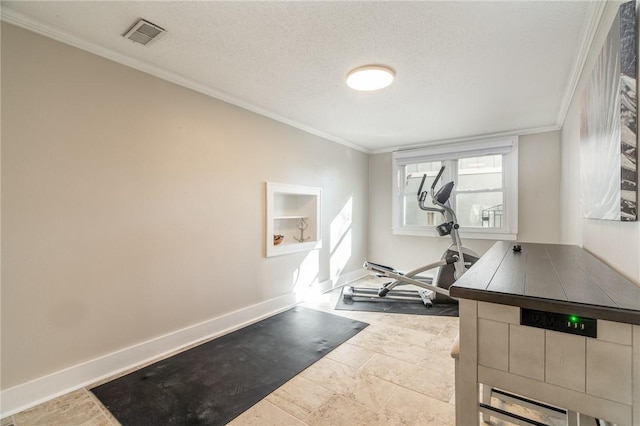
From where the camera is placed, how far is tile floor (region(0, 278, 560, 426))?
169cm

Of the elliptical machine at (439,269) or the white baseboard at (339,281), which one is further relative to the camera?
the white baseboard at (339,281)

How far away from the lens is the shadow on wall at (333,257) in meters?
3.92

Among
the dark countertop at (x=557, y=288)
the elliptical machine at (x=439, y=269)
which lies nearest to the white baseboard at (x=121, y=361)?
the elliptical machine at (x=439, y=269)

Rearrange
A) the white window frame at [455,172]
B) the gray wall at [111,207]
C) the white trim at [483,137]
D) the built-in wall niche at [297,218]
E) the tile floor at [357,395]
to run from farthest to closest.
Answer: the white window frame at [455,172] < the white trim at [483,137] < the built-in wall niche at [297,218] < the gray wall at [111,207] < the tile floor at [357,395]

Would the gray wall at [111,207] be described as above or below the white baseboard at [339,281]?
above

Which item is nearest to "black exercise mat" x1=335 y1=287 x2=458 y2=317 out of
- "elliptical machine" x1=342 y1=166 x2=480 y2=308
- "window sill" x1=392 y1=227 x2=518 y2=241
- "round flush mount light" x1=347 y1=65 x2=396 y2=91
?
"elliptical machine" x1=342 y1=166 x2=480 y2=308

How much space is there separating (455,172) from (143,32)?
14.8 feet

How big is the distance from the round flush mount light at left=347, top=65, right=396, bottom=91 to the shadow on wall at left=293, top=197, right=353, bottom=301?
238 cm

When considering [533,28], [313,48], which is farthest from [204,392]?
[533,28]

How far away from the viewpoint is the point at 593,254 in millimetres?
1940

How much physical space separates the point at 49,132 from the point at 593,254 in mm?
3802

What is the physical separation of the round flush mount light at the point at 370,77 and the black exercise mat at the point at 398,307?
256cm

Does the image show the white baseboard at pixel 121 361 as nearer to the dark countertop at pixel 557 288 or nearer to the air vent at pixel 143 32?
the air vent at pixel 143 32

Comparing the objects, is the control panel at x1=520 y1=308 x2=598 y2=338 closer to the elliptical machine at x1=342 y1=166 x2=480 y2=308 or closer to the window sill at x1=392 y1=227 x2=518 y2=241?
the elliptical machine at x1=342 y1=166 x2=480 y2=308
